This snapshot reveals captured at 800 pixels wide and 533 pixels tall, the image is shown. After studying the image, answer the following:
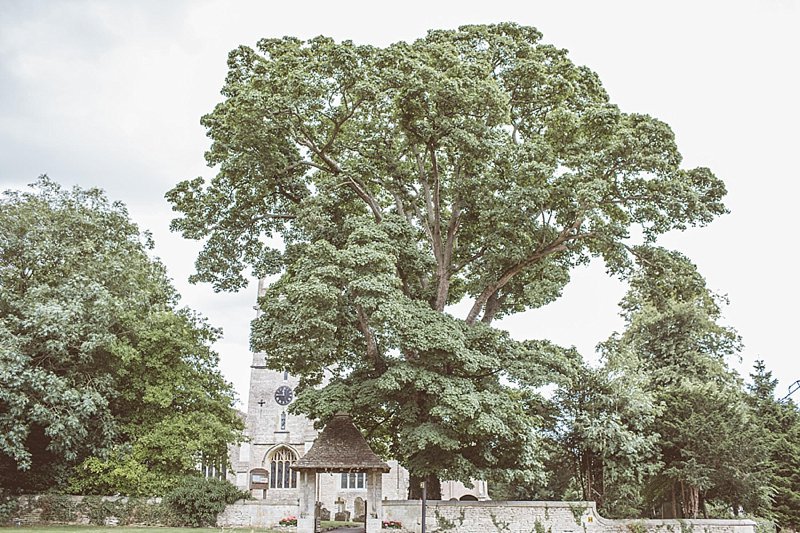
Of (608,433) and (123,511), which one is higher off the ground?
(608,433)

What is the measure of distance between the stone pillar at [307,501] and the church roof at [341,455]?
0.54 meters

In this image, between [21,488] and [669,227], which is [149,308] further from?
[669,227]

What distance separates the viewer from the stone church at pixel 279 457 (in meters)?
39.4

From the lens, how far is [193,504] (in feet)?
74.0

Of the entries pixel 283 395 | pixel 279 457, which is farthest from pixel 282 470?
pixel 283 395

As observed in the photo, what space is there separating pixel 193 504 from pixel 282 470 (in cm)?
1824

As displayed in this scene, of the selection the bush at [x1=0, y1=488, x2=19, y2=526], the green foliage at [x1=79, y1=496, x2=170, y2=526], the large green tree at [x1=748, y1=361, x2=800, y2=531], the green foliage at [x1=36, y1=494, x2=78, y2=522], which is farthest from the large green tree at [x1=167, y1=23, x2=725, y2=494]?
the large green tree at [x1=748, y1=361, x2=800, y2=531]

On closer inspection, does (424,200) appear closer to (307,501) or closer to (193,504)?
(307,501)

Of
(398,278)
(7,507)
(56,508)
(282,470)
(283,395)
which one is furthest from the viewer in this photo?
(283,395)

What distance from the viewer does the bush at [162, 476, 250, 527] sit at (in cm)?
2244

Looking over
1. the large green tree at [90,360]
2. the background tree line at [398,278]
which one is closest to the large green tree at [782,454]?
the background tree line at [398,278]

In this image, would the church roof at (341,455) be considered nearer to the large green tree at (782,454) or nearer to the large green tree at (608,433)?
the large green tree at (608,433)

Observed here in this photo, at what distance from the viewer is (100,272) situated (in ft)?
74.0

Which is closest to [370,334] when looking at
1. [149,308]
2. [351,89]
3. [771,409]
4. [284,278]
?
[284,278]
